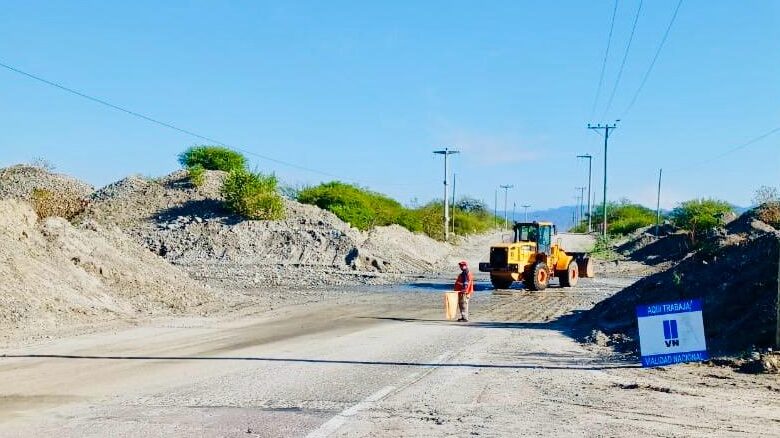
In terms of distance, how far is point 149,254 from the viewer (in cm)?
2688

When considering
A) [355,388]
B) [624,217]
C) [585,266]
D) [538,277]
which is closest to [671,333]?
[355,388]

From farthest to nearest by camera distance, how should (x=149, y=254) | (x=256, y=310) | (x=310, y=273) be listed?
1. (x=310, y=273)
2. (x=149, y=254)
3. (x=256, y=310)

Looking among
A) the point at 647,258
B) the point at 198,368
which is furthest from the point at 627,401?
the point at 647,258

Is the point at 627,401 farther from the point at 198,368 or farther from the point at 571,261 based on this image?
the point at 571,261

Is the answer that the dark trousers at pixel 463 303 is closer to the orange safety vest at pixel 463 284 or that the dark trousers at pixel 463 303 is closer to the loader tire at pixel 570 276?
the orange safety vest at pixel 463 284

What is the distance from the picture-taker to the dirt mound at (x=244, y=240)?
40375mm

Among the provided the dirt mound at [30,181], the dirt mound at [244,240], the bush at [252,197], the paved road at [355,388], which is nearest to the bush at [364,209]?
the dirt mound at [244,240]

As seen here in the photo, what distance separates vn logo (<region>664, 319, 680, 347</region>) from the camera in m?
12.2

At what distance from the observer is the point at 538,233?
33.5 meters

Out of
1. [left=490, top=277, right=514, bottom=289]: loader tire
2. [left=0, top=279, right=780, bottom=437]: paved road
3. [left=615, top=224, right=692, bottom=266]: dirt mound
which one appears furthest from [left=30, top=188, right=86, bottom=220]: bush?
[left=615, top=224, right=692, bottom=266]: dirt mound

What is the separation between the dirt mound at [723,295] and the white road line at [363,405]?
5.11m

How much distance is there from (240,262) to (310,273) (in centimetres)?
790

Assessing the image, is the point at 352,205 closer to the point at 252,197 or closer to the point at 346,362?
the point at 252,197

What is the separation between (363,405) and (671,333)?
17.9 ft
